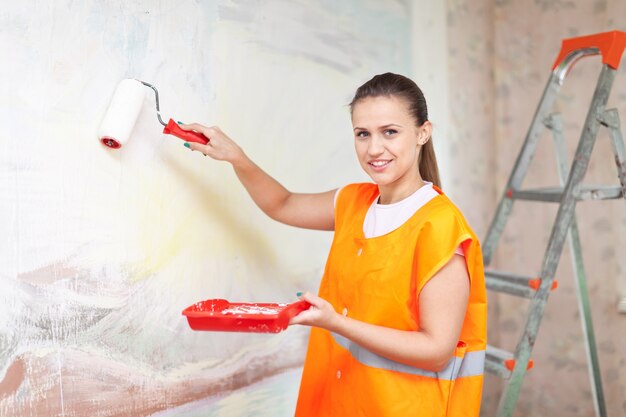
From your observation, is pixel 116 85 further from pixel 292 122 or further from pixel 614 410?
pixel 614 410

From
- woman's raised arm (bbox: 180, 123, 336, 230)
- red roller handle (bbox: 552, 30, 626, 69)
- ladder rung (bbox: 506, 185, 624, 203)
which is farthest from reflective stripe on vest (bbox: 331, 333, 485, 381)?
red roller handle (bbox: 552, 30, 626, 69)

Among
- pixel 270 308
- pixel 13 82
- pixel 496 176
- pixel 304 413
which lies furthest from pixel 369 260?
pixel 496 176

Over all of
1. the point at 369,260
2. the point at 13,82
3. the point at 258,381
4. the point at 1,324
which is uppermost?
the point at 13,82

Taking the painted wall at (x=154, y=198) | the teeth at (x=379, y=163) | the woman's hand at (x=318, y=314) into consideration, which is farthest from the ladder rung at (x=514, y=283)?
the woman's hand at (x=318, y=314)

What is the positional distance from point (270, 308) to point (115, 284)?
0.38m

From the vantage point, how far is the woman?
4.55 feet

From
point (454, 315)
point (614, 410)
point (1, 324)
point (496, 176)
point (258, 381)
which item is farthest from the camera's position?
point (496, 176)

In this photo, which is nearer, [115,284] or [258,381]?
[115,284]

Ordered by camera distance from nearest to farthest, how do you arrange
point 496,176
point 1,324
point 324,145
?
point 1,324 → point 324,145 → point 496,176

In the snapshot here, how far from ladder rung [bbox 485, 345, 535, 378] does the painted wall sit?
1.91 feet

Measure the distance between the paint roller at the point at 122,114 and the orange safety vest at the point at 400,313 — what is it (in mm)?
539

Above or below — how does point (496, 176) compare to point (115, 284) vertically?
above

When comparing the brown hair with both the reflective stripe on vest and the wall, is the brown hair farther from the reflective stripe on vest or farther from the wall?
the wall

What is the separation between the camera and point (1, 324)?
129 centimetres
